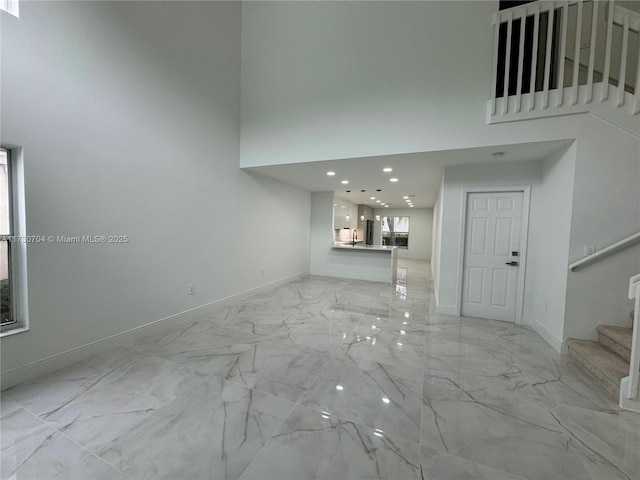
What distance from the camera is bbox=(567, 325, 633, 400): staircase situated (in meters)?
2.19

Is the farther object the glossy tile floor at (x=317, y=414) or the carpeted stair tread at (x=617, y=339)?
the carpeted stair tread at (x=617, y=339)

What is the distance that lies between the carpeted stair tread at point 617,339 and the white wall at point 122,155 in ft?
15.8

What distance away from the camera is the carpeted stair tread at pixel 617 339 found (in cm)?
235

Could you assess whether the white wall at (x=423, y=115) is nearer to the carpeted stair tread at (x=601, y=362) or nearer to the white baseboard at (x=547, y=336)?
the white baseboard at (x=547, y=336)

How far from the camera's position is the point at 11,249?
2145 millimetres

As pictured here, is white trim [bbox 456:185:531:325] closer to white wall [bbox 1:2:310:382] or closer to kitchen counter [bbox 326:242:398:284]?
kitchen counter [bbox 326:242:398:284]

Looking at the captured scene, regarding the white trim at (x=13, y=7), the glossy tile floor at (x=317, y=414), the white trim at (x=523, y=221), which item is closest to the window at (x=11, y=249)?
the glossy tile floor at (x=317, y=414)

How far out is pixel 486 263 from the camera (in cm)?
399

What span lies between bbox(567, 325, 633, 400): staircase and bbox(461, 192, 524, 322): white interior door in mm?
1148

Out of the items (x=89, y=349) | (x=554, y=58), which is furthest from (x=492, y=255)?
(x=89, y=349)

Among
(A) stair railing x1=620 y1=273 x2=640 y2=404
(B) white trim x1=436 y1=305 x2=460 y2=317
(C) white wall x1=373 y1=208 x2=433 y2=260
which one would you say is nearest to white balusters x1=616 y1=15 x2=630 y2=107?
(A) stair railing x1=620 y1=273 x2=640 y2=404

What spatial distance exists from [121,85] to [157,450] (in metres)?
3.34

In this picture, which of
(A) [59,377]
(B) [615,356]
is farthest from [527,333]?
(A) [59,377]

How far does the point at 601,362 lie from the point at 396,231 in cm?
1051
